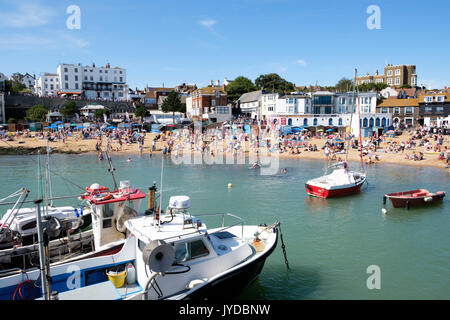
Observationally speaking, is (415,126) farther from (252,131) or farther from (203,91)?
(203,91)

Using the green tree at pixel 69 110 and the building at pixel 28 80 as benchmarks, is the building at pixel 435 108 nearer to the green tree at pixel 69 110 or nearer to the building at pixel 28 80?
the green tree at pixel 69 110

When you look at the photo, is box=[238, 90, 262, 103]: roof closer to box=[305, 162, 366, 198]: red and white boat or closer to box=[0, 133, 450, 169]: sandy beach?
box=[0, 133, 450, 169]: sandy beach

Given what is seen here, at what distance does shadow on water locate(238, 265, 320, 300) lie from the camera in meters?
14.3

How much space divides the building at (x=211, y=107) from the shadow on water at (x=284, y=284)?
68.6 m

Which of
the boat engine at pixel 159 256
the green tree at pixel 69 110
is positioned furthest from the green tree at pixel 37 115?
the boat engine at pixel 159 256

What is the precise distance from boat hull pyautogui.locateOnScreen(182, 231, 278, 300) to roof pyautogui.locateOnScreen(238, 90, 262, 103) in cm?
Answer: 7552

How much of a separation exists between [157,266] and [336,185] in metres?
22.2

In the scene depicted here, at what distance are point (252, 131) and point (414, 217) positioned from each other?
48.5m

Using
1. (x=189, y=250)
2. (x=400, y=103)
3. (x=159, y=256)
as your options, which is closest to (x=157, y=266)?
(x=159, y=256)

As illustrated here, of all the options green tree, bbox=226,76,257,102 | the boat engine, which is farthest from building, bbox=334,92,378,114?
the boat engine

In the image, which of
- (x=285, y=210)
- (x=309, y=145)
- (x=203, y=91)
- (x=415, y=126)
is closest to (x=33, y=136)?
(x=203, y=91)

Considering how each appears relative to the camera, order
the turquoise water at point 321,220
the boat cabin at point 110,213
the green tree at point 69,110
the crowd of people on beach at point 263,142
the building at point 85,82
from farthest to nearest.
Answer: the building at point 85,82 < the green tree at point 69,110 < the crowd of people on beach at point 263,142 < the turquoise water at point 321,220 < the boat cabin at point 110,213

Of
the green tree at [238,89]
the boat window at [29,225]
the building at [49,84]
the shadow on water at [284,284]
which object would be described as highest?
the building at [49,84]

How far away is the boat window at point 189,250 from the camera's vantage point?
11.8 m
